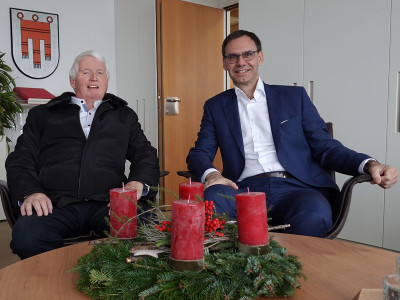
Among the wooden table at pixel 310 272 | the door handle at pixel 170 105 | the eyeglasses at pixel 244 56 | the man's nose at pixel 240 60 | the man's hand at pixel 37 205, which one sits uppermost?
the eyeglasses at pixel 244 56

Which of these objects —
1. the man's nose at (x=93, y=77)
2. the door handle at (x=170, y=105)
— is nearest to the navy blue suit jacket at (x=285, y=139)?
the man's nose at (x=93, y=77)

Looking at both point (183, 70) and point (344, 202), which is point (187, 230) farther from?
point (183, 70)

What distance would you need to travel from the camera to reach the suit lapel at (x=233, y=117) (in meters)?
2.22

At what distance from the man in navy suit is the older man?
1.27 ft

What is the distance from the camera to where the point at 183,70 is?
4.74 metres

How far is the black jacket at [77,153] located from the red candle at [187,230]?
1.15m

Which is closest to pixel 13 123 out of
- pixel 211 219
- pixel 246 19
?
pixel 246 19

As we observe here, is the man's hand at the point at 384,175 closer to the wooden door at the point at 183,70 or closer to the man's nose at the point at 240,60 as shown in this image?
the man's nose at the point at 240,60

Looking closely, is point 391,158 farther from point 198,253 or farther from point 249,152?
point 198,253

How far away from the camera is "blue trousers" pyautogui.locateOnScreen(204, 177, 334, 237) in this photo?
5.79 ft

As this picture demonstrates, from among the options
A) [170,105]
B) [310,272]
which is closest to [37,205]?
[310,272]

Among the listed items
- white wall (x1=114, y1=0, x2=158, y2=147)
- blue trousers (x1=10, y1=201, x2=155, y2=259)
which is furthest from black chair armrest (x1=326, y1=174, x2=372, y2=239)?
white wall (x1=114, y1=0, x2=158, y2=147)

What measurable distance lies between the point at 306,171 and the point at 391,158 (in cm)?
111

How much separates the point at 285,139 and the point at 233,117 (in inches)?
12.6
